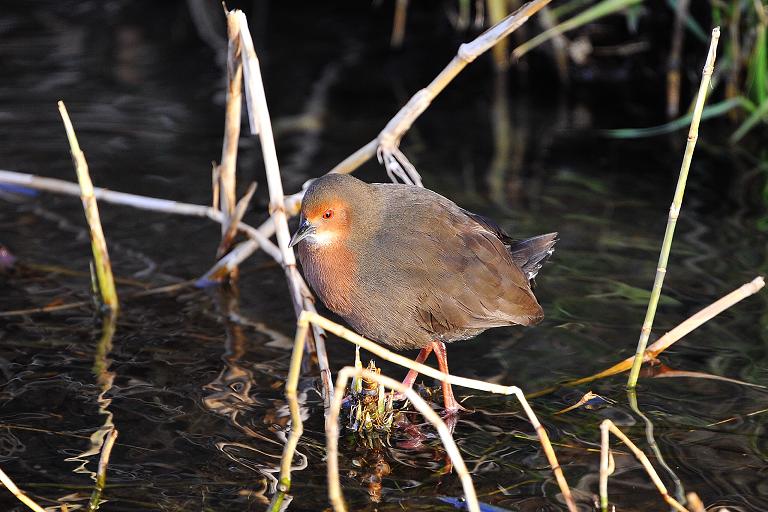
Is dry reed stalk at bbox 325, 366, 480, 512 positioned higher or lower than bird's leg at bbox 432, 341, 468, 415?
higher

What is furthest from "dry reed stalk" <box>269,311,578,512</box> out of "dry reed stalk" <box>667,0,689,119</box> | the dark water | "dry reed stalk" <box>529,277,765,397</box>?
"dry reed stalk" <box>667,0,689,119</box>

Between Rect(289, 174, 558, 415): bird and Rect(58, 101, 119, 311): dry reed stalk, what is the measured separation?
112cm

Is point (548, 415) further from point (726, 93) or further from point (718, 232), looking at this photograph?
point (726, 93)

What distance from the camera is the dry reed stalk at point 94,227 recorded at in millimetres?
4414

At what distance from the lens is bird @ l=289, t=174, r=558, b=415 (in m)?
3.87

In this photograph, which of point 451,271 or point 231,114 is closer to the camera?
point 451,271

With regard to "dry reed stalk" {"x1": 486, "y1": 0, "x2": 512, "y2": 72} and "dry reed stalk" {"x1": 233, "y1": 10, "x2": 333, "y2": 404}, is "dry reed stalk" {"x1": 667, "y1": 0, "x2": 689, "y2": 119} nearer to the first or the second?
"dry reed stalk" {"x1": 486, "y1": 0, "x2": 512, "y2": 72}

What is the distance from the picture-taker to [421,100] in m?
4.27

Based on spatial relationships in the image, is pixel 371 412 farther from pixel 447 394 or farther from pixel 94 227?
pixel 94 227

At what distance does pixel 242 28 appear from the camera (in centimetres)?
420

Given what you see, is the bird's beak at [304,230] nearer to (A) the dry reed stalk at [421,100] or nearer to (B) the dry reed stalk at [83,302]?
(A) the dry reed stalk at [421,100]

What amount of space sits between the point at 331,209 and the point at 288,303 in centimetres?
134

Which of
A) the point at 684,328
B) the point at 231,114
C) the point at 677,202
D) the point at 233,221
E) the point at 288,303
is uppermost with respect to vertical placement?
the point at 231,114

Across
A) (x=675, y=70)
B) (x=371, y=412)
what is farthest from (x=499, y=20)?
(x=371, y=412)
